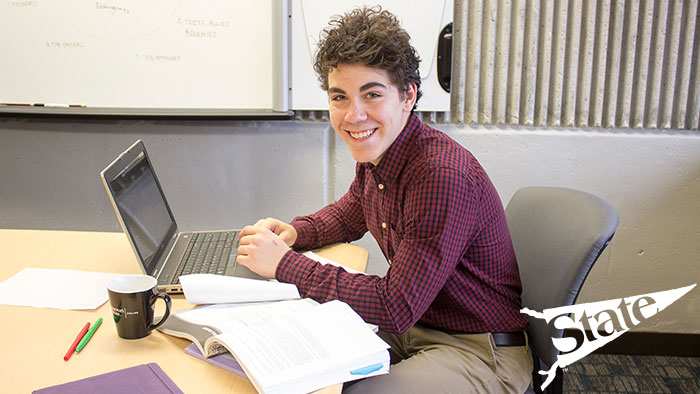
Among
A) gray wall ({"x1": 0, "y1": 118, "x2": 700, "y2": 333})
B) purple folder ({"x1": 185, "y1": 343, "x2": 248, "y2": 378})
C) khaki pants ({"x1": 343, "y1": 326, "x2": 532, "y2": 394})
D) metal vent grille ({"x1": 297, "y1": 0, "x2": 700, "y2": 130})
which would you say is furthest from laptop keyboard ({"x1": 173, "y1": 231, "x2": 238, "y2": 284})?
metal vent grille ({"x1": 297, "y1": 0, "x2": 700, "y2": 130})

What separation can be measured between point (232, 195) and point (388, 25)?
1337mm

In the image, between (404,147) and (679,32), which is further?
(679,32)

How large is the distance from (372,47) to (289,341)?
0.67 metres

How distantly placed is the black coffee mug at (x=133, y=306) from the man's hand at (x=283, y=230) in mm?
498

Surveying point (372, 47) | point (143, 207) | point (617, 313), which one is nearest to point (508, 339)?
point (372, 47)

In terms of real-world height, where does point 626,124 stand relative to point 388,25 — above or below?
below

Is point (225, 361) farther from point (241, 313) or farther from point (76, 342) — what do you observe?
point (76, 342)

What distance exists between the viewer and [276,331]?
981 millimetres

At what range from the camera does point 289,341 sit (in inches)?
37.4

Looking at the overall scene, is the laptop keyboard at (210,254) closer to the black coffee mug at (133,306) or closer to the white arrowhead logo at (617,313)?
the black coffee mug at (133,306)

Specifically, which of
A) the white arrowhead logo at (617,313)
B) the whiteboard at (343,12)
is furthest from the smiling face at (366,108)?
the white arrowhead logo at (617,313)

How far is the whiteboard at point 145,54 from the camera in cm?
230

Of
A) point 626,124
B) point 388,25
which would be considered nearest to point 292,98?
point 388,25

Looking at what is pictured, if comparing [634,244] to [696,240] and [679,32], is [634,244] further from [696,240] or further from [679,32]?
[679,32]
